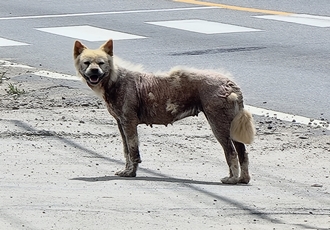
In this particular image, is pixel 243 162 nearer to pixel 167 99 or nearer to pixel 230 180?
pixel 230 180

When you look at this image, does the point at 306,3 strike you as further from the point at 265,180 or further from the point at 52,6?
the point at 265,180

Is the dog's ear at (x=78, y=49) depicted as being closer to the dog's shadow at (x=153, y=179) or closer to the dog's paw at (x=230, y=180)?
the dog's shadow at (x=153, y=179)

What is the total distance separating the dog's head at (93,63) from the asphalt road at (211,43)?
325 cm

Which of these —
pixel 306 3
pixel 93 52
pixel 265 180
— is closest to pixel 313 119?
pixel 265 180

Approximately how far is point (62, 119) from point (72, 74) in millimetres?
2818

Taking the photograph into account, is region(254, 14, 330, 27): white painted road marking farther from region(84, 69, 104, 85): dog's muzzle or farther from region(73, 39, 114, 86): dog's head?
region(84, 69, 104, 85): dog's muzzle

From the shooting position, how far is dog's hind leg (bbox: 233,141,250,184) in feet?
26.6

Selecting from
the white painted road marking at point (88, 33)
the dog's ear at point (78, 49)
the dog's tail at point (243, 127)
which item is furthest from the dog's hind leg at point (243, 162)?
the white painted road marking at point (88, 33)

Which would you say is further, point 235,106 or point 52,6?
point 52,6

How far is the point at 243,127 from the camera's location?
8102 millimetres

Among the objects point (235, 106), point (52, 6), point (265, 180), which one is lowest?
point (52, 6)

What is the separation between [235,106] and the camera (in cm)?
808

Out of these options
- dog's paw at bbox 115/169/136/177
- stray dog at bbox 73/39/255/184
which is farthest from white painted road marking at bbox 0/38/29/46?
dog's paw at bbox 115/169/136/177

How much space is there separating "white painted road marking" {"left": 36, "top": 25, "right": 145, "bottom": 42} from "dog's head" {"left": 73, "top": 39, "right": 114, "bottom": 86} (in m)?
7.51
